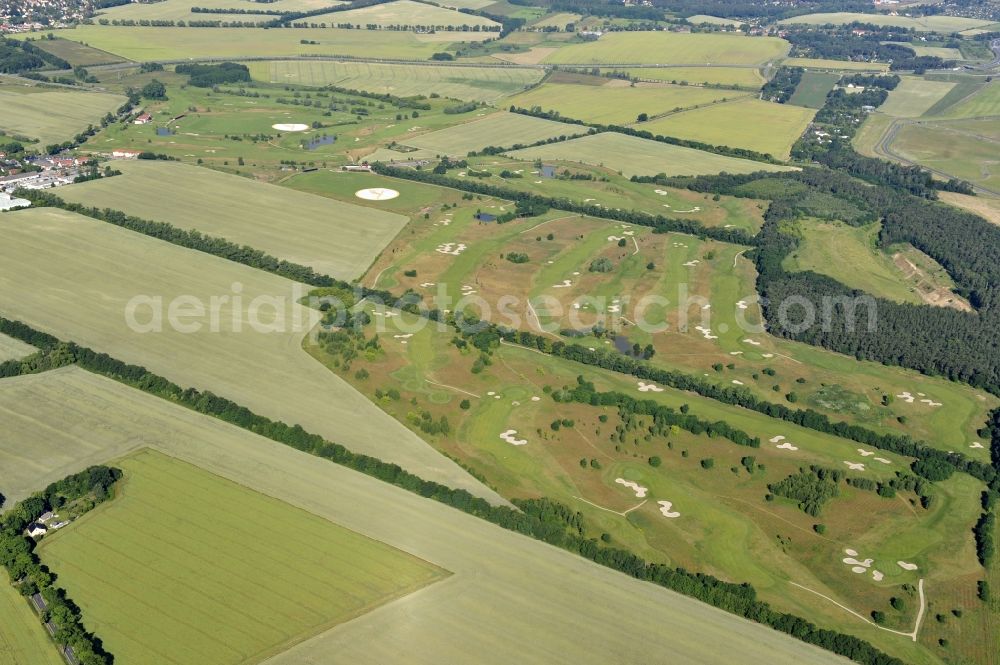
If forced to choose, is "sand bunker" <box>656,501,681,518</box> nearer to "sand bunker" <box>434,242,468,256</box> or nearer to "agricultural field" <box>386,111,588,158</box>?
"sand bunker" <box>434,242,468,256</box>

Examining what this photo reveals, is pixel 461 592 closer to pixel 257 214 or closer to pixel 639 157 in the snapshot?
pixel 257 214

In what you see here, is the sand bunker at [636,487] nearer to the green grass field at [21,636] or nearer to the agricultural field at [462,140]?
the green grass field at [21,636]

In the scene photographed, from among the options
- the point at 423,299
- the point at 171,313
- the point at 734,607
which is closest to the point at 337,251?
the point at 423,299

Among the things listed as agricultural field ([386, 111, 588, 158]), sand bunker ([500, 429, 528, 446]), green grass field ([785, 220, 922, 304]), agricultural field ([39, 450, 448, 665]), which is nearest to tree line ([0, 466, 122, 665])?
agricultural field ([39, 450, 448, 665])

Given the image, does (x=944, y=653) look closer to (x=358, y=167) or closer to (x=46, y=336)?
(x=46, y=336)

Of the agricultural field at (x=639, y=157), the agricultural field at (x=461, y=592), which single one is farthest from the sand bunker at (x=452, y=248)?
the agricultural field at (x=461, y=592)
